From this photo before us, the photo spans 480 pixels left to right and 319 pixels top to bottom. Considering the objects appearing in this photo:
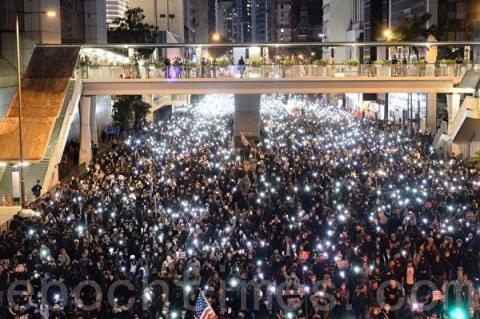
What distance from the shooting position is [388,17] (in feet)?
256

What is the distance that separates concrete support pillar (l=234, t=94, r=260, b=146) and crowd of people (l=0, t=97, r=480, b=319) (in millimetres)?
11497

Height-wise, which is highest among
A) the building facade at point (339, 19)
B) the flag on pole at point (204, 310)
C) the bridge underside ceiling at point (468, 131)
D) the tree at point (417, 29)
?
the building facade at point (339, 19)

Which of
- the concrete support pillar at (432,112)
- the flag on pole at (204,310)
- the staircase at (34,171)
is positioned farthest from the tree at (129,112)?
the flag on pole at (204,310)

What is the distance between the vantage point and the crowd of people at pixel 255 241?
13195 millimetres

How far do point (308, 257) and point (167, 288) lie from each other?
362cm

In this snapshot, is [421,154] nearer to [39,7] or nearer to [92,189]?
[92,189]

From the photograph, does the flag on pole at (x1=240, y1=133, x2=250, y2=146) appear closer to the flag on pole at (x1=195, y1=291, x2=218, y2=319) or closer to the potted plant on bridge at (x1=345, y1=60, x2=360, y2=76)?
the potted plant on bridge at (x1=345, y1=60, x2=360, y2=76)

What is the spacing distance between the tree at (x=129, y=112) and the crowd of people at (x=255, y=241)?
20608 mm

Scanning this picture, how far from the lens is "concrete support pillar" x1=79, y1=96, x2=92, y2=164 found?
36.3 meters

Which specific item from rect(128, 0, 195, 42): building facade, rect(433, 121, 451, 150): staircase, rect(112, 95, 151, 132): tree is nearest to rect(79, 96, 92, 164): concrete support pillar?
rect(112, 95, 151, 132): tree

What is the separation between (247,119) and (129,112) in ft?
40.9

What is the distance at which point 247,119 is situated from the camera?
139 feet

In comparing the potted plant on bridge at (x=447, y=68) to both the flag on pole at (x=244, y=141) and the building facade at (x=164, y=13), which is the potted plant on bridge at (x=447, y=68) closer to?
the flag on pole at (x=244, y=141)

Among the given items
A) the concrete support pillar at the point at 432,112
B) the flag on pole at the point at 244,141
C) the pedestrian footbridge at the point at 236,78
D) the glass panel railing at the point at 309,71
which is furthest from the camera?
the concrete support pillar at the point at 432,112
